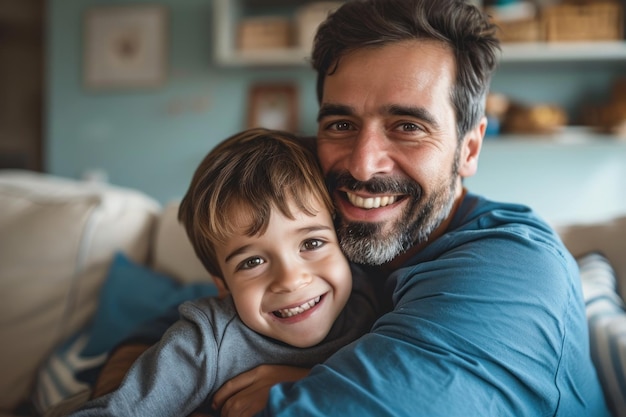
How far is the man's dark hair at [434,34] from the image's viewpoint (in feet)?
3.61

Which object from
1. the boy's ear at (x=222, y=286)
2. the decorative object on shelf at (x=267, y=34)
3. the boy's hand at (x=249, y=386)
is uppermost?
the decorative object on shelf at (x=267, y=34)

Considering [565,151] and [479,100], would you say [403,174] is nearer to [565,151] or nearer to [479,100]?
[479,100]

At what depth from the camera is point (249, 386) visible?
3.09 feet

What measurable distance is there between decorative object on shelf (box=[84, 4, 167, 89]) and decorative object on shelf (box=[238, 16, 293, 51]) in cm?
70

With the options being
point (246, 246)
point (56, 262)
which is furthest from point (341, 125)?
point (56, 262)

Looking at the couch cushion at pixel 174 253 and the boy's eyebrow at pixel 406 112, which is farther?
the couch cushion at pixel 174 253

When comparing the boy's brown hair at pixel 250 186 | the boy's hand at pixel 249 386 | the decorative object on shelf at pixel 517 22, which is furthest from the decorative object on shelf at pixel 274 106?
the boy's hand at pixel 249 386

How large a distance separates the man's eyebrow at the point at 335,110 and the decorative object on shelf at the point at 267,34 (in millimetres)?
2175

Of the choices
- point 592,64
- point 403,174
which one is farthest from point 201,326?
point 592,64

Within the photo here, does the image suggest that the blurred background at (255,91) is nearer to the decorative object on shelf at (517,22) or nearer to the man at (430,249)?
the decorative object on shelf at (517,22)

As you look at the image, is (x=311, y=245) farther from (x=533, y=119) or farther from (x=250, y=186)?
(x=533, y=119)

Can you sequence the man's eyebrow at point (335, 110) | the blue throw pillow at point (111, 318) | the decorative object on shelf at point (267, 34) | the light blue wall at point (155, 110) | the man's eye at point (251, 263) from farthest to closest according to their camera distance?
1. the light blue wall at point (155, 110)
2. the decorative object on shelf at point (267, 34)
3. the blue throw pillow at point (111, 318)
4. the man's eyebrow at point (335, 110)
5. the man's eye at point (251, 263)

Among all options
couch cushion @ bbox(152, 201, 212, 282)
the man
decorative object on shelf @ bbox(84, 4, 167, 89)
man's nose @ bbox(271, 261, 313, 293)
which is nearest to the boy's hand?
the man

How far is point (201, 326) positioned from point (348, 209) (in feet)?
1.17
